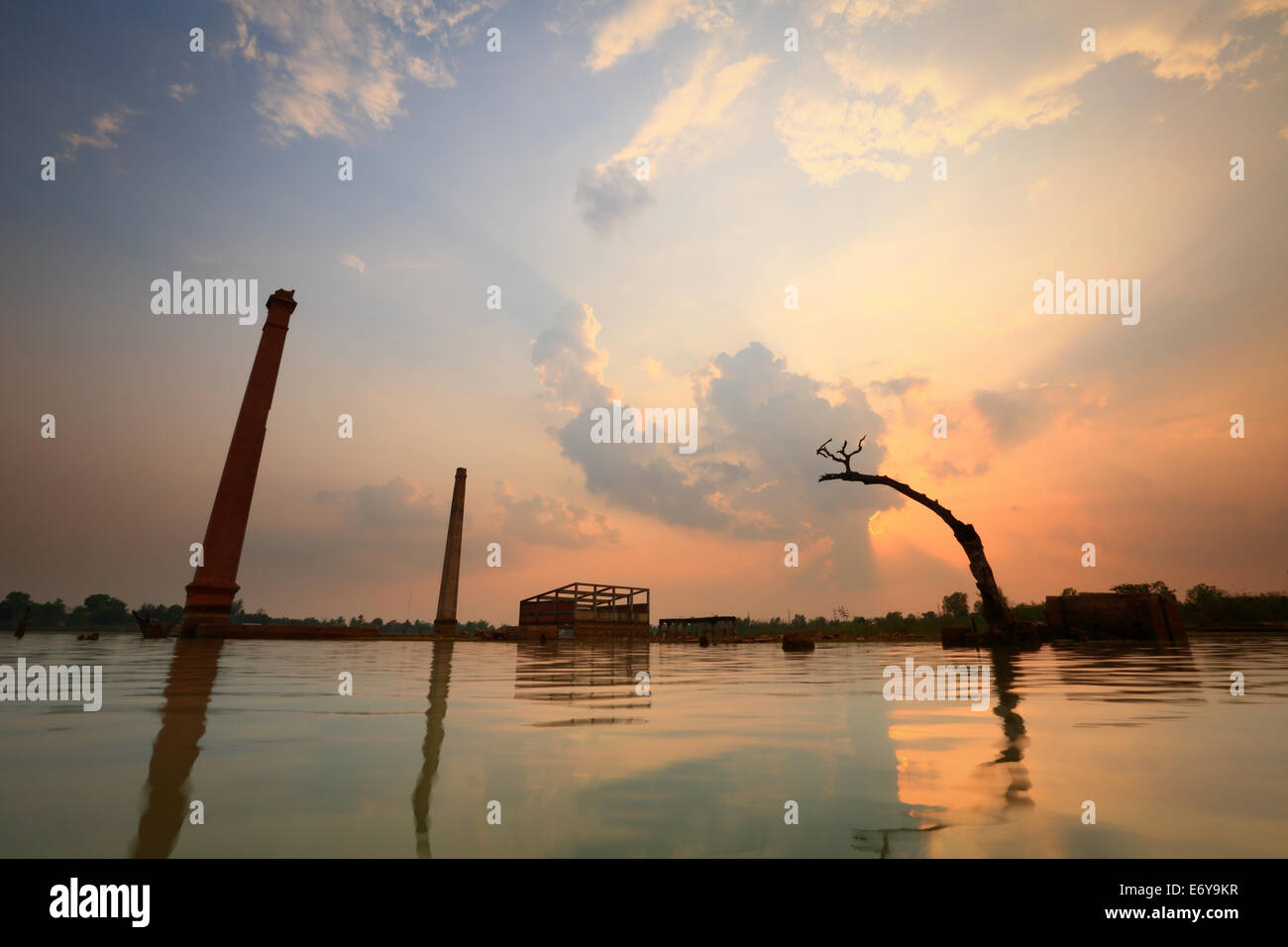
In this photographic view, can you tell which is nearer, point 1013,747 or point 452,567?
point 1013,747

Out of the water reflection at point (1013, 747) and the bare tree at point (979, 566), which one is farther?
the bare tree at point (979, 566)

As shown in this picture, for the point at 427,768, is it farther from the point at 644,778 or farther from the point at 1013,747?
the point at 1013,747

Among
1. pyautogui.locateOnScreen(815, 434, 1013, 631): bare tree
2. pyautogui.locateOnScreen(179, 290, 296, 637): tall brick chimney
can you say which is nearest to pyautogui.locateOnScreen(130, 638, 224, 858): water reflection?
pyautogui.locateOnScreen(815, 434, 1013, 631): bare tree

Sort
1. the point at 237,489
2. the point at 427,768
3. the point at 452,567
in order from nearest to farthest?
1. the point at 427,768
2. the point at 237,489
3. the point at 452,567

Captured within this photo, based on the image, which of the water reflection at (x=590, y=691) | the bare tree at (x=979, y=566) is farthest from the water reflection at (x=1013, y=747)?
the bare tree at (x=979, y=566)

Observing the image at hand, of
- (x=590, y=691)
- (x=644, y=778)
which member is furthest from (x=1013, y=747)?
(x=590, y=691)

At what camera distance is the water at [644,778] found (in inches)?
55.6

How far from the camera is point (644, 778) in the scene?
2033 millimetres

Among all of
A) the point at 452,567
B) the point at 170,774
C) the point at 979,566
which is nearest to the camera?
the point at 170,774

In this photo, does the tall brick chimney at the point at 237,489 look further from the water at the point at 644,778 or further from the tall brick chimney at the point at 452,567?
the water at the point at 644,778

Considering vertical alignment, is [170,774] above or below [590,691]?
above

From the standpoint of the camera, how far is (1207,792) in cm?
180

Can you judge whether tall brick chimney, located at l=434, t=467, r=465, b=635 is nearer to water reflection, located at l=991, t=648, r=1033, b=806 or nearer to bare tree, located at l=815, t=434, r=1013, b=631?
bare tree, located at l=815, t=434, r=1013, b=631
